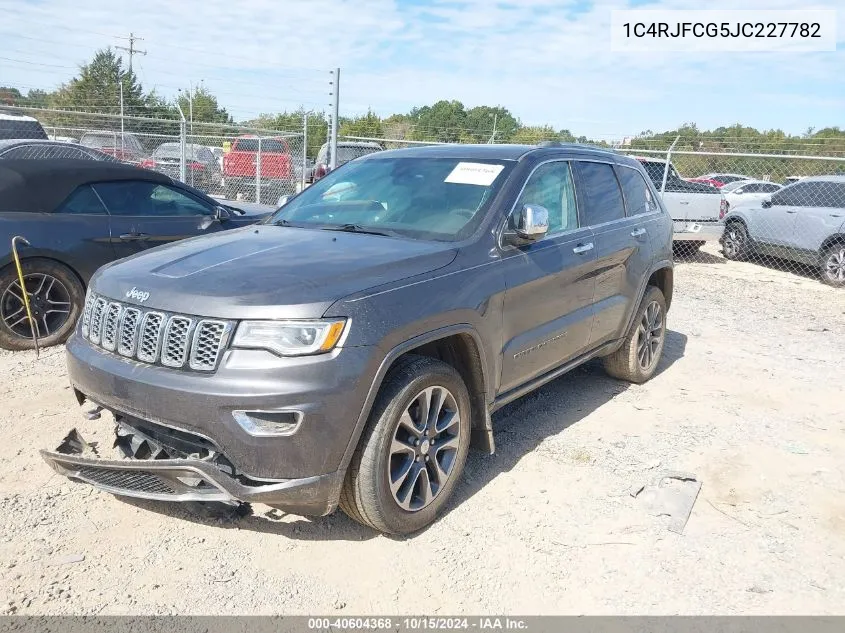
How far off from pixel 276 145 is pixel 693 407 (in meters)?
11.5

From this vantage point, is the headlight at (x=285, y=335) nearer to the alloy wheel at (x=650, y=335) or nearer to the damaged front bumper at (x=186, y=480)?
the damaged front bumper at (x=186, y=480)

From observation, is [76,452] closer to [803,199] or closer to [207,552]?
[207,552]

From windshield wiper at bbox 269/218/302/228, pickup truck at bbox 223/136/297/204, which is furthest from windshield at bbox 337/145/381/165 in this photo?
windshield wiper at bbox 269/218/302/228

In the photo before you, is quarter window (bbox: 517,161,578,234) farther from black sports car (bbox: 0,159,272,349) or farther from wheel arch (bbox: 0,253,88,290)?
wheel arch (bbox: 0,253,88,290)

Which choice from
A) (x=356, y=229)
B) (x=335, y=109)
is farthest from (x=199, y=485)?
(x=335, y=109)

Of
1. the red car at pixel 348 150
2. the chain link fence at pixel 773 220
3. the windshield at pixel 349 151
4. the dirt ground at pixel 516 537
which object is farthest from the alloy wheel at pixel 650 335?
the windshield at pixel 349 151

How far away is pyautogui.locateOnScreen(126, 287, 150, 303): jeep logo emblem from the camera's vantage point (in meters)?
2.93

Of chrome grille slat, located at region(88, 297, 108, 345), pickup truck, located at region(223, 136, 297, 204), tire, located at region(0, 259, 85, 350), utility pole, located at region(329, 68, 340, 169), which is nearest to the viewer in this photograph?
chrome grille slat, located at region(88, 297, 108, 345)

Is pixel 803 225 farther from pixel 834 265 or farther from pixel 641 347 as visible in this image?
pixel 641 347

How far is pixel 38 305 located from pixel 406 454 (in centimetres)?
398

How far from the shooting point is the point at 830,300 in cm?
998

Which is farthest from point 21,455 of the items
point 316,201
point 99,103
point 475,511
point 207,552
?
point 99,103

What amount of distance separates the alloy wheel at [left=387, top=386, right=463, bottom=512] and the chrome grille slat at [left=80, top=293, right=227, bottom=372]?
853 mm

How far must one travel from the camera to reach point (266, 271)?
3002 millimetres
